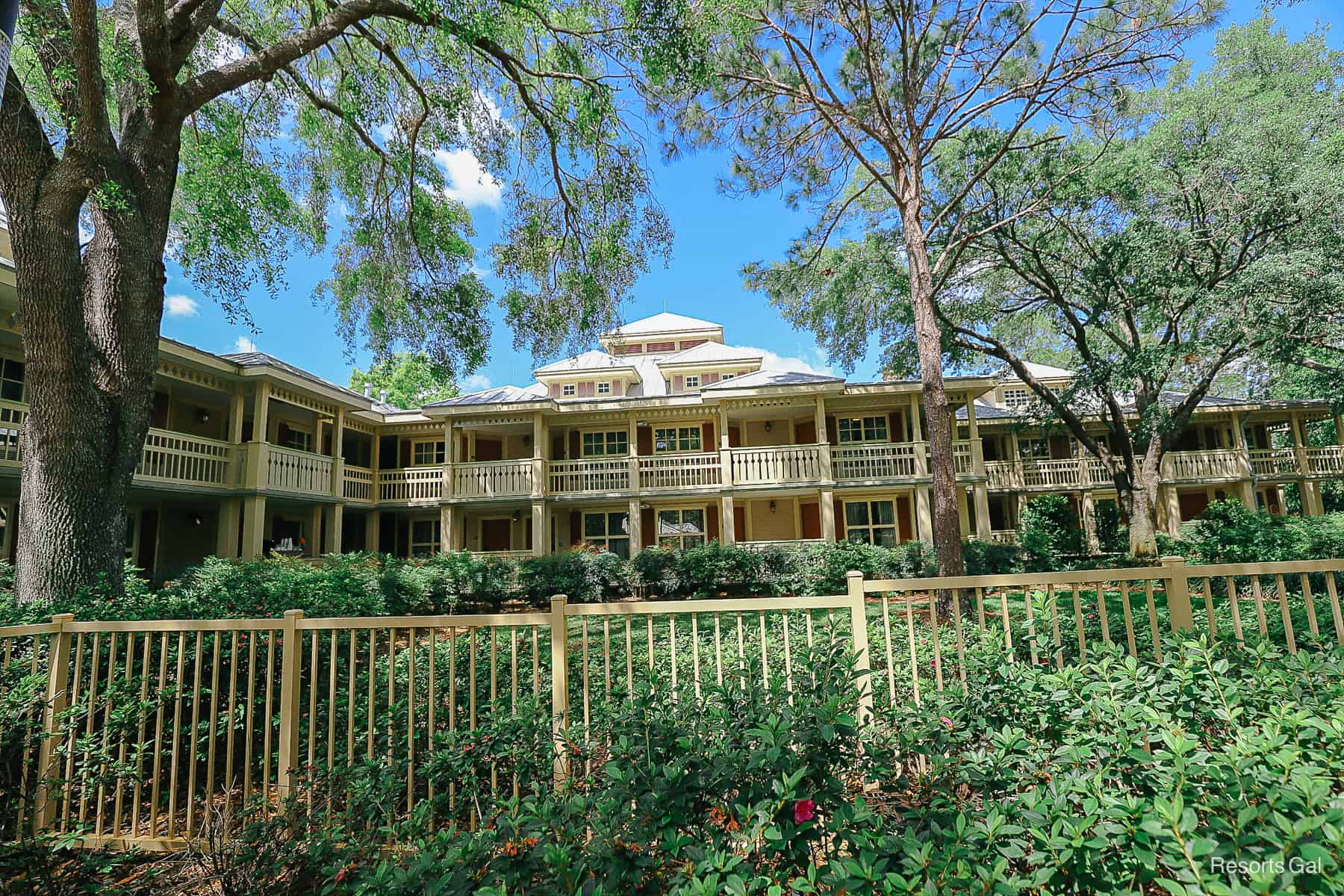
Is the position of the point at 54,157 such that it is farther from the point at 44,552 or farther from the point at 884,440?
the point at 884,440

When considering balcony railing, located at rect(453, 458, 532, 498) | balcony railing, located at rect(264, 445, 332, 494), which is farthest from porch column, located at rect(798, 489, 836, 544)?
balcony railing, located at rect(264, 445, 332, 494)

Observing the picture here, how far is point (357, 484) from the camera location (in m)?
17.2

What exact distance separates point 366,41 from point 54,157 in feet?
20.2

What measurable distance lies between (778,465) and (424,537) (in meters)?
12.1

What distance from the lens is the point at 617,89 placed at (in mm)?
8961

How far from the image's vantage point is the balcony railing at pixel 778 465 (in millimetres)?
16484

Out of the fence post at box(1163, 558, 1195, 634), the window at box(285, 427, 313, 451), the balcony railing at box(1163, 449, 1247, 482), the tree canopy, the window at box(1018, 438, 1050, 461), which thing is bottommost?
the fence post at box(1163, 558, 1195, 634)

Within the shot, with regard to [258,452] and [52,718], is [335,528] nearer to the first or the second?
[258,452]

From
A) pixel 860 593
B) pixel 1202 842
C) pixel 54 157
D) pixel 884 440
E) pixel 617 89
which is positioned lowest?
pixel 1202 842

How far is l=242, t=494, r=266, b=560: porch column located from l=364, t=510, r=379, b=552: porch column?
4.39 metres

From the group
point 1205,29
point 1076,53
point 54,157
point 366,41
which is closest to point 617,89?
point 366,41

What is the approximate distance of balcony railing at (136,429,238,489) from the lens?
11.9m

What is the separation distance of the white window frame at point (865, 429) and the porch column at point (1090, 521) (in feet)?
21.2

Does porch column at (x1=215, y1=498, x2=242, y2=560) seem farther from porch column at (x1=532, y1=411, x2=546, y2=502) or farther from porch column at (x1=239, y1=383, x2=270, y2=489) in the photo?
porch column at (x1=532, y1=411, x2=546, y2=502)
